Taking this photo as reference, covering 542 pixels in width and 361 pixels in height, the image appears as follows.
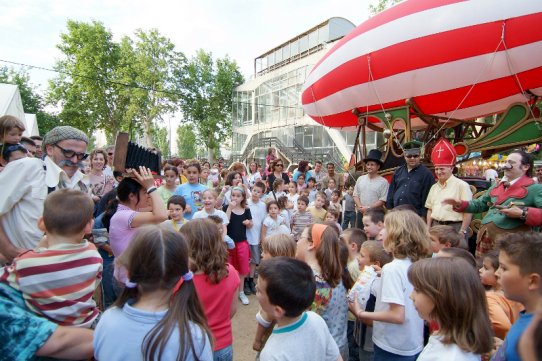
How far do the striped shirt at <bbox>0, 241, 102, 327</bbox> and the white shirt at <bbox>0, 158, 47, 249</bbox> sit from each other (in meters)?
0.82

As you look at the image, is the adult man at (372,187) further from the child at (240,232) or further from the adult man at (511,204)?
the child at (240,232)

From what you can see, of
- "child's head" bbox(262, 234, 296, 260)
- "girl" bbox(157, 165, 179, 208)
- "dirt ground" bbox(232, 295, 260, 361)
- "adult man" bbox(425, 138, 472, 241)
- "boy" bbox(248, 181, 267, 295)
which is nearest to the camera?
"child's head" bbox(262, 234, 296, 260)

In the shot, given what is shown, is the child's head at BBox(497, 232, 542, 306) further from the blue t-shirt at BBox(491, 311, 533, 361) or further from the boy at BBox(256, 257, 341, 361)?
the boy at BBox(256, 257, 341, 361)

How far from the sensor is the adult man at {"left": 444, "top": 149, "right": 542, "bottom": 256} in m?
3.04

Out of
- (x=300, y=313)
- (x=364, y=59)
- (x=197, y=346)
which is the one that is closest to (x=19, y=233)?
(x=197, y=346)

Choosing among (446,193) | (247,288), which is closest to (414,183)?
(446,193)

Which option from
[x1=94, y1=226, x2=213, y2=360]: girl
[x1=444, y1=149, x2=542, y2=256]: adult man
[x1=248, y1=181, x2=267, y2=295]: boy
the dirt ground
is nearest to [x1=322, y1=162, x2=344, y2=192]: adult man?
[x1=248, y1=181, x2=267, y2=295]: boy

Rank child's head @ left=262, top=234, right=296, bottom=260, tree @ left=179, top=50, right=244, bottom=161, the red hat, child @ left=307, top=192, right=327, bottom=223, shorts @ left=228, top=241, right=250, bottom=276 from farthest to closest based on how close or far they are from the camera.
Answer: tree @ left=179, top=50, right=244, bottom=161 → child @ left=307, top=192, right=327, bottom=223 → shorts @ left=228, top=241, right=250, bottom=276 → the red hat → child's head @ left=262, top=234, right=296, bottom=260

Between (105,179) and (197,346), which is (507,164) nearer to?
(197,346)

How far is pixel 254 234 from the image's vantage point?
4.83 metres

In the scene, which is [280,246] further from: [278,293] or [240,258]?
[240,258]

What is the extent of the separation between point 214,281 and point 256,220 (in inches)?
118

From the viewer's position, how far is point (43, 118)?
93.7ft

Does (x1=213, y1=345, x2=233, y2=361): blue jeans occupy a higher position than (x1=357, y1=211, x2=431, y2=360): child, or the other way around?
(x1=357, y1=211, x2=431, y2=360): child
